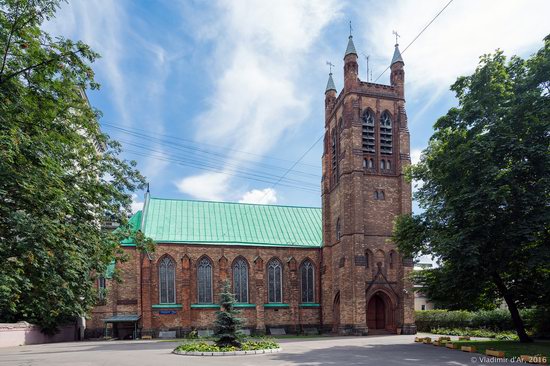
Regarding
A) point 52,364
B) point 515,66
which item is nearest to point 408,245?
point 515,66

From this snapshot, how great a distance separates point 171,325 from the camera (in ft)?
114

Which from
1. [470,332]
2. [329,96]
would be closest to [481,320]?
[470,332]

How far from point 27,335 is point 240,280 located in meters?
15.7

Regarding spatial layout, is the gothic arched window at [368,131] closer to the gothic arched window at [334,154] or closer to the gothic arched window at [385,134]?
the gothic arched window at [385,134]

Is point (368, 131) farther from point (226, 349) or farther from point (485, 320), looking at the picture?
point (226, 349)

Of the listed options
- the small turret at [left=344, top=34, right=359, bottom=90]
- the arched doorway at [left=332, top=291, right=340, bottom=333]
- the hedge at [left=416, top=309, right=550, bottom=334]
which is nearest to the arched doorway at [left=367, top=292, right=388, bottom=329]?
the arched doorway at [left=332, top=291, right=340, bottom=333]

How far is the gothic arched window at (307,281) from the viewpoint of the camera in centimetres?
3828

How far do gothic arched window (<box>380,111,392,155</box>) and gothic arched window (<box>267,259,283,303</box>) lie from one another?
42.4 feet

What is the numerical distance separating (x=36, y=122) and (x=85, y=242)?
421 centimetres

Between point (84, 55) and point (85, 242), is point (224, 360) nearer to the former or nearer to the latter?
point (85, 242)

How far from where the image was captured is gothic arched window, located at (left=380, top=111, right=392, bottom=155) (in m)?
36.1

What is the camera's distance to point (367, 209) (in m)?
34.4

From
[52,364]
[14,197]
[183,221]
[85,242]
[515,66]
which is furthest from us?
[183,221]

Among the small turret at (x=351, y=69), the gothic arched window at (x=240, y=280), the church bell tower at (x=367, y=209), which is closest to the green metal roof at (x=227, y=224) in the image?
the gothic arched window at (x=240, y=280)
